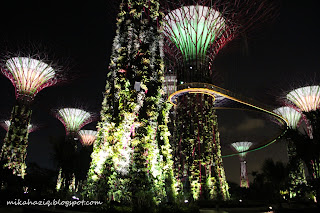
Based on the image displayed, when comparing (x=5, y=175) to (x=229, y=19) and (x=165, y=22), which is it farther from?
(x=229, y=19)

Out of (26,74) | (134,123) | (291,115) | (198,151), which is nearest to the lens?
(134,123)

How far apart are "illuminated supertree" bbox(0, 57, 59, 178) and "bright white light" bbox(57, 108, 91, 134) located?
10.4 metres

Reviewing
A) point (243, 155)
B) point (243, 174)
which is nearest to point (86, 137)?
point (243, 155)

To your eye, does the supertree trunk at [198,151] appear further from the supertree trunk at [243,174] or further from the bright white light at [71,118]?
the supertree trunk at [243,174]

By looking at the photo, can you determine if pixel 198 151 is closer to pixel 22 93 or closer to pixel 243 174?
pixel 22 93

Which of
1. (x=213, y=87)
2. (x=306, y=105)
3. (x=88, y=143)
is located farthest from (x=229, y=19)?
(x=88, y=143)

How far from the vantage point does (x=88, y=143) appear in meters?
45.2

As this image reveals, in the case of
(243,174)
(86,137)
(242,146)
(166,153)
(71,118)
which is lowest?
(243,174)

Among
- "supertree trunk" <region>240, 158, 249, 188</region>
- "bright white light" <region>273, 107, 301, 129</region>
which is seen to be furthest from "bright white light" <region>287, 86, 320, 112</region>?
"supertree trunk" <region>240, 158, 249, 188</region>

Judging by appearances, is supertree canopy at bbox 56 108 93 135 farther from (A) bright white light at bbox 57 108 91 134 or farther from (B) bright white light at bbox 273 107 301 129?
(B) bright white light at bbox 273 107 301 129

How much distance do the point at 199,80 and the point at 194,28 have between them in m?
4.10

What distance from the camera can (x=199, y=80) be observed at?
20.4 metres

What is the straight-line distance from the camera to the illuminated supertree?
64.0 feet

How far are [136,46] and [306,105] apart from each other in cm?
2391
